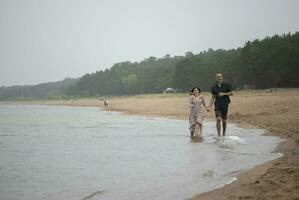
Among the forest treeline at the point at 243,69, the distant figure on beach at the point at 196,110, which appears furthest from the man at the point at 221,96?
the forest treeline at the point at 243,69

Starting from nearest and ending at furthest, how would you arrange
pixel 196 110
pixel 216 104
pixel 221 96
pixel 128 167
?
1. pixel 128 167
2. pixel 221 96
3. pixel 216 104
4. pixel 196 110

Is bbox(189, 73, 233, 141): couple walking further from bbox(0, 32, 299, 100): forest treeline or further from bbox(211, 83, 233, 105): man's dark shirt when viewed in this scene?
bbox(0, 32, 299, 100): forest treeline

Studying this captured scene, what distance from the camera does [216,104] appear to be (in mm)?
12711

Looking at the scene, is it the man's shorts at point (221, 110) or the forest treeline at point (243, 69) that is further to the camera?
the forest treeline at point (243, 69)

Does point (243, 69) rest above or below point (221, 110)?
above

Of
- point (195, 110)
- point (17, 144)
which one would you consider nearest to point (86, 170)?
point (195, 110)

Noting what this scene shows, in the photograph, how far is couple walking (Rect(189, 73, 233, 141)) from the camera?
41.3 feet

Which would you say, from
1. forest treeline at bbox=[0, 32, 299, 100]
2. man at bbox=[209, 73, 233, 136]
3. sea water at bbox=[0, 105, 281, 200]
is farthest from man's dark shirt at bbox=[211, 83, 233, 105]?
forest treeline at bbox=[0, 32, 299, 100]

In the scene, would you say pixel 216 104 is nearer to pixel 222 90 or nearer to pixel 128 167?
pixel 222 90

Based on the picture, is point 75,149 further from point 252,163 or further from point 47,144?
point 252,163

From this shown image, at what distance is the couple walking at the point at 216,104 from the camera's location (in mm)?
12586

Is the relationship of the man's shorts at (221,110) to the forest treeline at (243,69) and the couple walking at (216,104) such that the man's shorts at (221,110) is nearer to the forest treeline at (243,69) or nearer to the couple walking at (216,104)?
the couple walking at (216,104)

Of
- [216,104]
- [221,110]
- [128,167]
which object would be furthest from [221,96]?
[128,167]

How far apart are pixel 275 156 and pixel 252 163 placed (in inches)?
31.2
